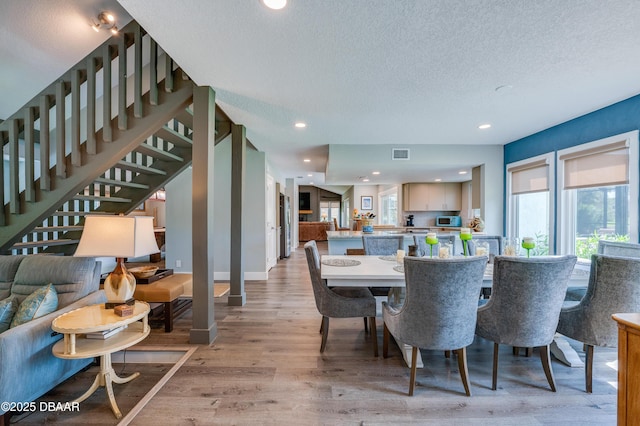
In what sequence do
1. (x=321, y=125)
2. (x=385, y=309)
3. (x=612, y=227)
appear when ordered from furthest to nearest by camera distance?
(x=321, y=125), (x=612, y=227), (x=385, y=309)

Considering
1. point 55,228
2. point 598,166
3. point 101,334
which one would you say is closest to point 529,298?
point 598,166

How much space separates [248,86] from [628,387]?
3.11 m

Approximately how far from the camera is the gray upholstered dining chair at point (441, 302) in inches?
68.8

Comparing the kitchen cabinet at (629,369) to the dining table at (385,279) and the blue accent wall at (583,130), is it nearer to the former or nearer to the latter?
the dining table at (385,279)

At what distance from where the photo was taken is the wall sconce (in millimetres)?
2608

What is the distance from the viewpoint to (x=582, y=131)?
329cm

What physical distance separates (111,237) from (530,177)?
514 centimetres

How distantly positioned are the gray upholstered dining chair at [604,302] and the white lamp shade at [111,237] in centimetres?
312

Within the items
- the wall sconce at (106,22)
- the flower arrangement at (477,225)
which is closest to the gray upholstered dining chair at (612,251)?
the flower arrangement at (477,225)

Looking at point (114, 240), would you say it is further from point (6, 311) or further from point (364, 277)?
point (364, 277)

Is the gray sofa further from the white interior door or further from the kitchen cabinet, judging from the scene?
the white interior door

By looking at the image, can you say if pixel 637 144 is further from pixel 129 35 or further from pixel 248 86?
pixel 129 35

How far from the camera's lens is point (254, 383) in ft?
6.72

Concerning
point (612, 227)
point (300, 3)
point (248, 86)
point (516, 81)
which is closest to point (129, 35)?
point (248, 86)
